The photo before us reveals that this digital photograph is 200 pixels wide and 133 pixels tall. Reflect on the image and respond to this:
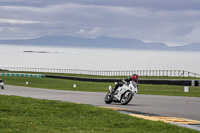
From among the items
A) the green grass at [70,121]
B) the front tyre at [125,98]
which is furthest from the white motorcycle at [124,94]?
the green grass at [70,121]

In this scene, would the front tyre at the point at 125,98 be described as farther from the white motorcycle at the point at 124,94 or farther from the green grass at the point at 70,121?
the green grass at the point at 70,121

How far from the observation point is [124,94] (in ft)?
66.6

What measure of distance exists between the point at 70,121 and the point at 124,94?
300 inches

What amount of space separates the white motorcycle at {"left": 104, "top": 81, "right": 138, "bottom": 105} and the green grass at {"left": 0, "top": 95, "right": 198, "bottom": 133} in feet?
11.7

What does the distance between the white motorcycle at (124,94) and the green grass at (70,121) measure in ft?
11.7

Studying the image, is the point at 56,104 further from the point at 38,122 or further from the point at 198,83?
the point at 198,83

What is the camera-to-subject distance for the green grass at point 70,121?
36.5 ft

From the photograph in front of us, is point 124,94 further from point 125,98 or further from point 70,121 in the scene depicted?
point 70,121

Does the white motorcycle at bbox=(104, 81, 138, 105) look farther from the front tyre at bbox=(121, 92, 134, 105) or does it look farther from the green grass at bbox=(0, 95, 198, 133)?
the green grass at bbox=(0, 95, 198, 133)

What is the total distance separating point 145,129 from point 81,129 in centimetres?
181

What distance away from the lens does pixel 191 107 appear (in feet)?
63.1

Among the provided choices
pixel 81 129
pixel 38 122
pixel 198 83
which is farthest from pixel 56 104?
pixel 198 83

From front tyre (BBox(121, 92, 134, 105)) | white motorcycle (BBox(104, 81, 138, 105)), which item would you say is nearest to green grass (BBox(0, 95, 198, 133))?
white motorcycle (BBox(104, 81, 138, 105))

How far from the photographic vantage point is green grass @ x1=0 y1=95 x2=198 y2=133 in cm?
1113
